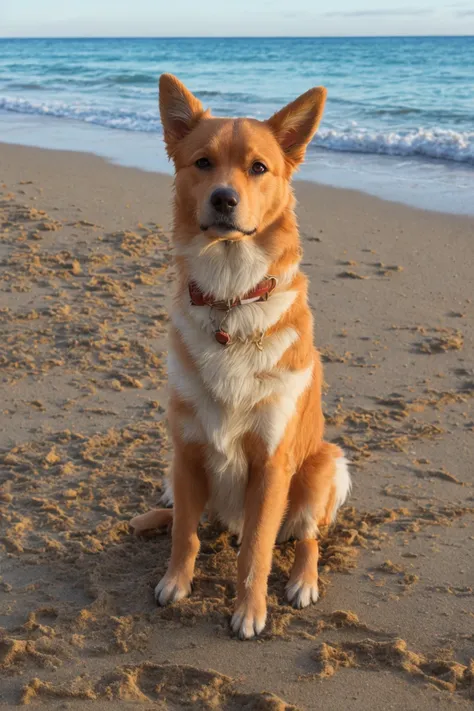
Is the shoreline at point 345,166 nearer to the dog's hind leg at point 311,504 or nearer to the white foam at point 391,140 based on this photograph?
the white foam at point 391,140

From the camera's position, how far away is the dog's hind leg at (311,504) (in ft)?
10.2

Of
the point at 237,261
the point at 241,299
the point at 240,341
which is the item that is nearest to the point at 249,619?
the point at 240,341

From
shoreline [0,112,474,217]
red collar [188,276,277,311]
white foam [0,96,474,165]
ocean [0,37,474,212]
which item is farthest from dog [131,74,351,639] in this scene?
white foam [0,96,474,165]

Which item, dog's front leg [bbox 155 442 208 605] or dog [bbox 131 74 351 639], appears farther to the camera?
dog's front leg [bbox 155 442 208 605]

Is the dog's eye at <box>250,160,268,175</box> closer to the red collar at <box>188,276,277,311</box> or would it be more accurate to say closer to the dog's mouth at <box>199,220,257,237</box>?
the dog's mouth at <box>199,220,257,237</box>

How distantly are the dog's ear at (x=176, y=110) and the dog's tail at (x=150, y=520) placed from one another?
151cm

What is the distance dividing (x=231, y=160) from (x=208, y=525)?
5.26 feet

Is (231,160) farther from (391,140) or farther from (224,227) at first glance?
(391,140)

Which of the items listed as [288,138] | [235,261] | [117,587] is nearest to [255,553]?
[117,587]

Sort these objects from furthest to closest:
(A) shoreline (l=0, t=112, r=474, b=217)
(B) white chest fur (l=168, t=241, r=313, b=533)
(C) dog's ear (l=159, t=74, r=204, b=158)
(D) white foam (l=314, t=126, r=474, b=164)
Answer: (D) white foam (l=314, t=126, r=474, b=164)
(A) shoreline (l=0, t=112, r=474, b=217)
(C) dog's ear (l=159, t=74, r=204, b=158)
(B) white chest fur (l=168, t=241, r=313, b=533)

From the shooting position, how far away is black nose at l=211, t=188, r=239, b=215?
108 inches

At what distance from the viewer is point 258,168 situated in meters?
2.95

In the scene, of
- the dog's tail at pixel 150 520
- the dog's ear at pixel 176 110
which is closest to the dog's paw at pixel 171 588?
the dog's tail at pixel 150 520

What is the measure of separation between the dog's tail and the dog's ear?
4.95 feet
